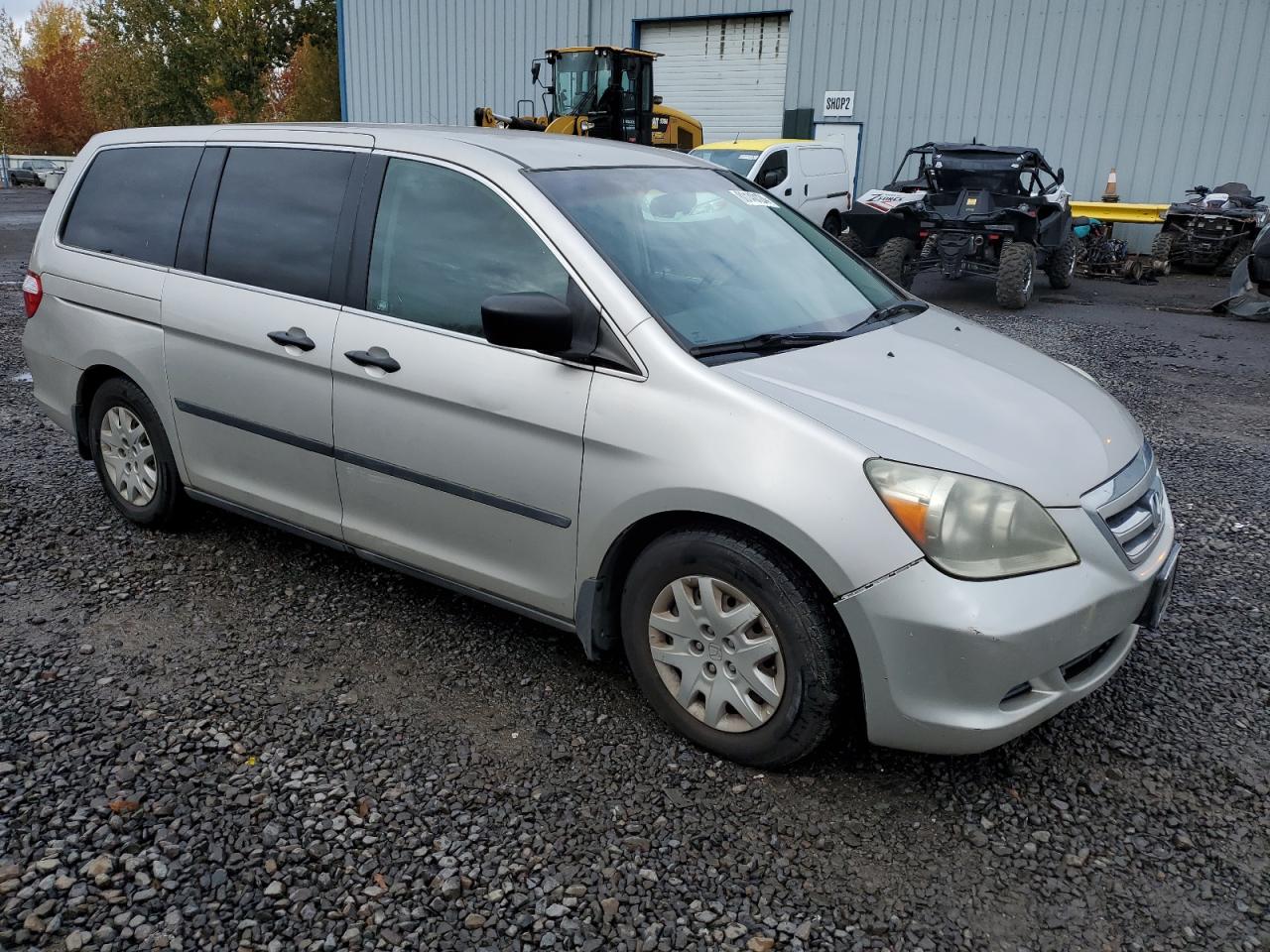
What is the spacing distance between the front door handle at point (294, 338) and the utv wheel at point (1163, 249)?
48.7 ft

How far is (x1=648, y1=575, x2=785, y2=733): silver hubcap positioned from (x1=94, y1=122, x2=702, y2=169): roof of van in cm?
150

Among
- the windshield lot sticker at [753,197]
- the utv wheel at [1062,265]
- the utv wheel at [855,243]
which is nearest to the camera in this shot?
the windshield lot sticker at [753,197]

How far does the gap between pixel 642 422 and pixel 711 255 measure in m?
0.87

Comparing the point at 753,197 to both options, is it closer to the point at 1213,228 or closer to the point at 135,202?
the point at 135,202

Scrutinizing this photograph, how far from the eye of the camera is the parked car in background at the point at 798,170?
14.8 m

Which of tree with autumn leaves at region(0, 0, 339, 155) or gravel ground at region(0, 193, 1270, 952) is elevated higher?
tree with autumn leaves at region(0, 0, 339, 155)

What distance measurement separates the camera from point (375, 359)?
10.5 feet

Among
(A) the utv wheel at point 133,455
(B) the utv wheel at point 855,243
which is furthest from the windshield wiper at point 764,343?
(B) the utv wheel at point 855,243

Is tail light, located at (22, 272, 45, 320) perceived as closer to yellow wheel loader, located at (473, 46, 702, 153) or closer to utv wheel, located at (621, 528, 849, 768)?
utv wheel, located at (621, 528, 849, 768)

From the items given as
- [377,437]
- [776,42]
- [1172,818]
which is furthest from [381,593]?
[776,42]

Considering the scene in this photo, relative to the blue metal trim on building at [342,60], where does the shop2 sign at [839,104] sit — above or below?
below

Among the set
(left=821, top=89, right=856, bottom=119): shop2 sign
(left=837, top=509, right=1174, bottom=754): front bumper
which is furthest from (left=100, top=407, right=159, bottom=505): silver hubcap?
(left=821, top=89, right=856, bottom=119): shop2 sign

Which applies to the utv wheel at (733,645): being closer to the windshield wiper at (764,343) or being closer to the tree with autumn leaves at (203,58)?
the windshield wiper at (764,343)

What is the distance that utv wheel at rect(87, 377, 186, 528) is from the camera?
13.4 feet
